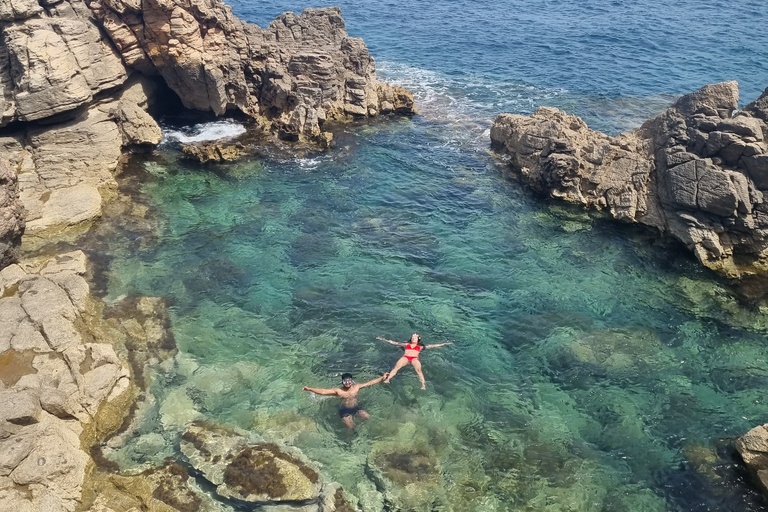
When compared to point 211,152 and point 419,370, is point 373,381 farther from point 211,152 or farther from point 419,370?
point 211,152

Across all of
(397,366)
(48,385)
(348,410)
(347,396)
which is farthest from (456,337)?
(48,385)

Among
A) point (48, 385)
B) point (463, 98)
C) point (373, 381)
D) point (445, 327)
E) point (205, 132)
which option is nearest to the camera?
point (48, 385)

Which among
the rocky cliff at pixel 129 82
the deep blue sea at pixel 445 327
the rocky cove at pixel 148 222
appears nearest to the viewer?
the rocky cove at pixel 148 222

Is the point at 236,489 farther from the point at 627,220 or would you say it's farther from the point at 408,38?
the point at 408,38

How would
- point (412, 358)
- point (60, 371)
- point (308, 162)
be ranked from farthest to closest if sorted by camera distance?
point (308, 162) → point (412, 358) → point (60, 371)

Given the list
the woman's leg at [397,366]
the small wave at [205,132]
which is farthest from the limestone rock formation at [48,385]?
the small wave at [205,132]

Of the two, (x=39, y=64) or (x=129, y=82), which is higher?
(x=39, y=64)

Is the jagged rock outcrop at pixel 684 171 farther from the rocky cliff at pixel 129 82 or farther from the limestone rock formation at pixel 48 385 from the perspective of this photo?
the limestone rock formation at pixel 48 385
